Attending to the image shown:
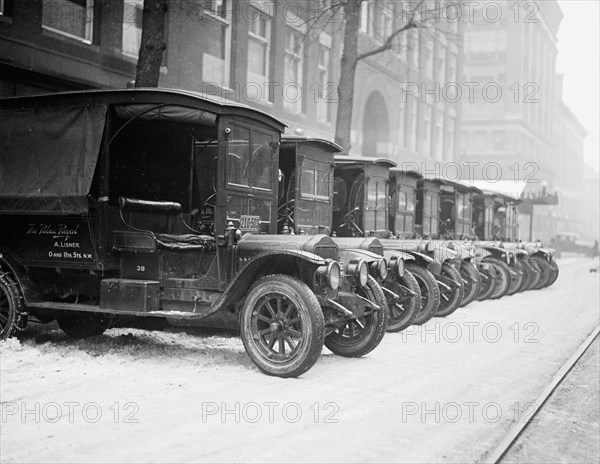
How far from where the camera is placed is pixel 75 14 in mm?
13617

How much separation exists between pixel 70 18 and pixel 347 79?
242 inches

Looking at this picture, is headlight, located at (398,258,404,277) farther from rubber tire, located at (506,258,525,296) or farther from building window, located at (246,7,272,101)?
building window, located at (246,7,272,101)

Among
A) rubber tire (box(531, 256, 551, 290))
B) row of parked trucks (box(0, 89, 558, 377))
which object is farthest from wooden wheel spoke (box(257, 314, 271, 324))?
rubber tire (box(531, 256, 551, 290))

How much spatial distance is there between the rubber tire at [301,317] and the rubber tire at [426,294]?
159 inches

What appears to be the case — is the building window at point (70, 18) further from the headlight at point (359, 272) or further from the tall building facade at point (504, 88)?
the tall building facade at point (504, 88)

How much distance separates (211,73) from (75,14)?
14.7ft

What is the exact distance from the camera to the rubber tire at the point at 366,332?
7.59 meters

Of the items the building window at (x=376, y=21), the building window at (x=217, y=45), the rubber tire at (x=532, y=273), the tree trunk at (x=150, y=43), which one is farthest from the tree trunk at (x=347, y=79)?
the building window at (x=376, y=21)

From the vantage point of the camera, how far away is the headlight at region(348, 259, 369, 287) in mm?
7406

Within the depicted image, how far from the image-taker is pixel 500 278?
1591cm

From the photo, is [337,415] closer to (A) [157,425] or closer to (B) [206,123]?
(A) [157,425]

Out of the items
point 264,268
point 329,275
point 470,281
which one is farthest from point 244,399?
point 470,281

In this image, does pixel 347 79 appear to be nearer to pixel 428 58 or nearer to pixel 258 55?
pixel 258 55

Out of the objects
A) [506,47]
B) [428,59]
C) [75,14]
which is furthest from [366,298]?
[506,47]
